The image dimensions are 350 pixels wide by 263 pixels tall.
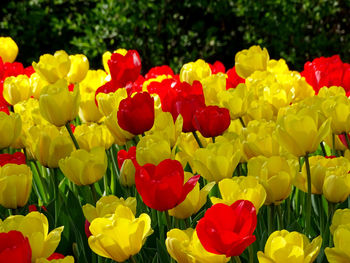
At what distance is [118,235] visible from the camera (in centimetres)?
116

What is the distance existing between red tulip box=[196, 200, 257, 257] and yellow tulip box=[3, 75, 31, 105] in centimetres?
139

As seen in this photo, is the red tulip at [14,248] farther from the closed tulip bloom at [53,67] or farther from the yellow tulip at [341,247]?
the closed tulip bloom at [53,67]

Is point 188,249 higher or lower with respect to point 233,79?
higher

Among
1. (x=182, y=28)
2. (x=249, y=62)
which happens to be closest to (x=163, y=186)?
(x=249, y=62)

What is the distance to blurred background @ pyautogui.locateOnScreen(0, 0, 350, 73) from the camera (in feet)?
18.5

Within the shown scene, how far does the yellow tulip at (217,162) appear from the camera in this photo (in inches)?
56.0

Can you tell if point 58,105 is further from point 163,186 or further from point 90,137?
point 163,186

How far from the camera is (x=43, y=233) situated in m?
1.21

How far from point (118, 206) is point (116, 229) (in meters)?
0.06

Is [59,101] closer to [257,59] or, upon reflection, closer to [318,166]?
[318,166]

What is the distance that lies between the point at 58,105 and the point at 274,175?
68cm

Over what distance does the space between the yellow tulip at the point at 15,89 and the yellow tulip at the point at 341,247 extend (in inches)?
58.9

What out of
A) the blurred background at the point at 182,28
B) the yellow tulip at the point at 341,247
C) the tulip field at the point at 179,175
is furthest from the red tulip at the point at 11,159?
the blurred background at the point at 182,28

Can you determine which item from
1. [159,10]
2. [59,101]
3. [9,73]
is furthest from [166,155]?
[159,10]
